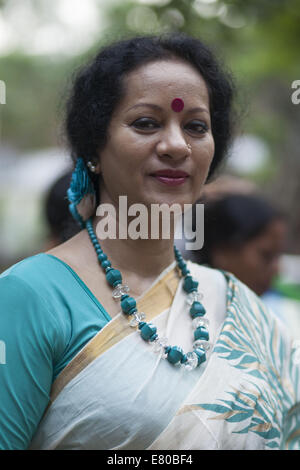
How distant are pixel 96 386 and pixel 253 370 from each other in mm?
582

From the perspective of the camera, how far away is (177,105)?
1901 mm

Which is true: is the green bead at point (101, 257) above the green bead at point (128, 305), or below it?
above

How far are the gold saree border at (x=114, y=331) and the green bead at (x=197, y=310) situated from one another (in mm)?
83

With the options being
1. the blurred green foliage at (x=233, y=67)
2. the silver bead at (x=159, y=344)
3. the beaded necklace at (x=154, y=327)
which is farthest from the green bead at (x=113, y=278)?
the blurred green foliage at (x=233, y=67)

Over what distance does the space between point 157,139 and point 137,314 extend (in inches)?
22.7

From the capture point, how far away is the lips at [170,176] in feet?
6.24

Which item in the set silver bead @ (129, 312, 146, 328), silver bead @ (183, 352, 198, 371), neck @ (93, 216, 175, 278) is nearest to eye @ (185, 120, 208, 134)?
neck @ (93, 216, 175, 278)

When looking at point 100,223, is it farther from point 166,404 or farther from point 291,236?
point 291,236

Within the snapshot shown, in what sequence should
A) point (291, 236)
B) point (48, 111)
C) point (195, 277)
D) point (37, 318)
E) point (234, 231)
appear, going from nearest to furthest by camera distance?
point (37, 318) → point (195, 277) → point (234, 231) → point (291, 236) → point (48, 111)

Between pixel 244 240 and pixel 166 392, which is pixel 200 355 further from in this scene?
pixel 244 240

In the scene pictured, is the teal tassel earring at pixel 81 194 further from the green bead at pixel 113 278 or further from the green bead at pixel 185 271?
the green bead at pixel 185 271

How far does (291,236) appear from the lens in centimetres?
913

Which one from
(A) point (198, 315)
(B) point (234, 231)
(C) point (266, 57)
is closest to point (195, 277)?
(A) point (198, 315)

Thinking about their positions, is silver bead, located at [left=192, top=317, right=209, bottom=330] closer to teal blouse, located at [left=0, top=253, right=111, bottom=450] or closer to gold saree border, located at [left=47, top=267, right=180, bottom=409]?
gold saree border, located at [left=47, top=267, right=180, bottom=409]
